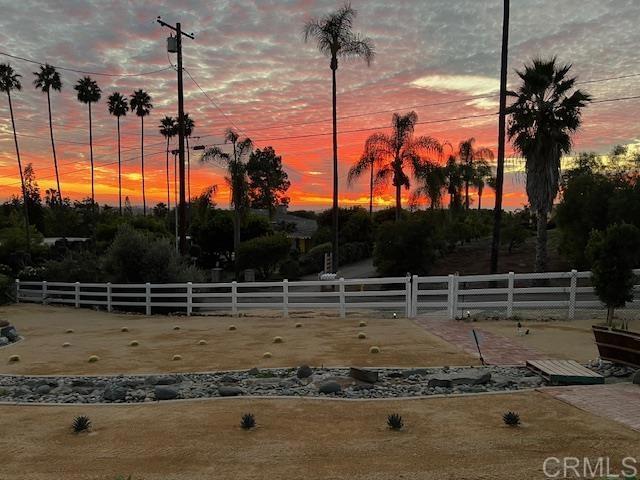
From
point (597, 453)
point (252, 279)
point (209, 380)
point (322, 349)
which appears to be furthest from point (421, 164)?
point (597, 453)

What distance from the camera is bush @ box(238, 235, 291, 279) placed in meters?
40.8

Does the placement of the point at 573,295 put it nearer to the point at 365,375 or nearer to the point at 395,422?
the point at 365,375

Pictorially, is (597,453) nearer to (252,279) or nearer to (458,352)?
(458,352)

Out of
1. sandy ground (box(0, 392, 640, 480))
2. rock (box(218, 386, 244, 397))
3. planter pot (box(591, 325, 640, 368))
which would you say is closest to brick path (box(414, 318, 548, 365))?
planter pot (box(591, 325, 640, 368))

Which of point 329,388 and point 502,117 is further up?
point 502,117

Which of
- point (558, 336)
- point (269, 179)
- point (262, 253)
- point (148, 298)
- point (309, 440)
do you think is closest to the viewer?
point (309, 440)

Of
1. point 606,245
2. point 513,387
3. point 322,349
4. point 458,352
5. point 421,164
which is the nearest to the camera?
point 513,387

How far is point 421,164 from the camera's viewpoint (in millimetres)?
36469

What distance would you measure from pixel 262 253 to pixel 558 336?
99.7ft

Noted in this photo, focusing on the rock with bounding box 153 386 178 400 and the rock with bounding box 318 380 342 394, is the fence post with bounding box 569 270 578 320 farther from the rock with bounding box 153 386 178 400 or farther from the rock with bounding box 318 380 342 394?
the rock with bounding box 153 386 178 400

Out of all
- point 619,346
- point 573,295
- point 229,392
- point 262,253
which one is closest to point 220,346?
point 229,392

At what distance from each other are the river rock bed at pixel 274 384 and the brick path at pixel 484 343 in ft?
3.11

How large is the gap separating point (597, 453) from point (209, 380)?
595 centimetres

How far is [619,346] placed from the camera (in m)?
8.21
